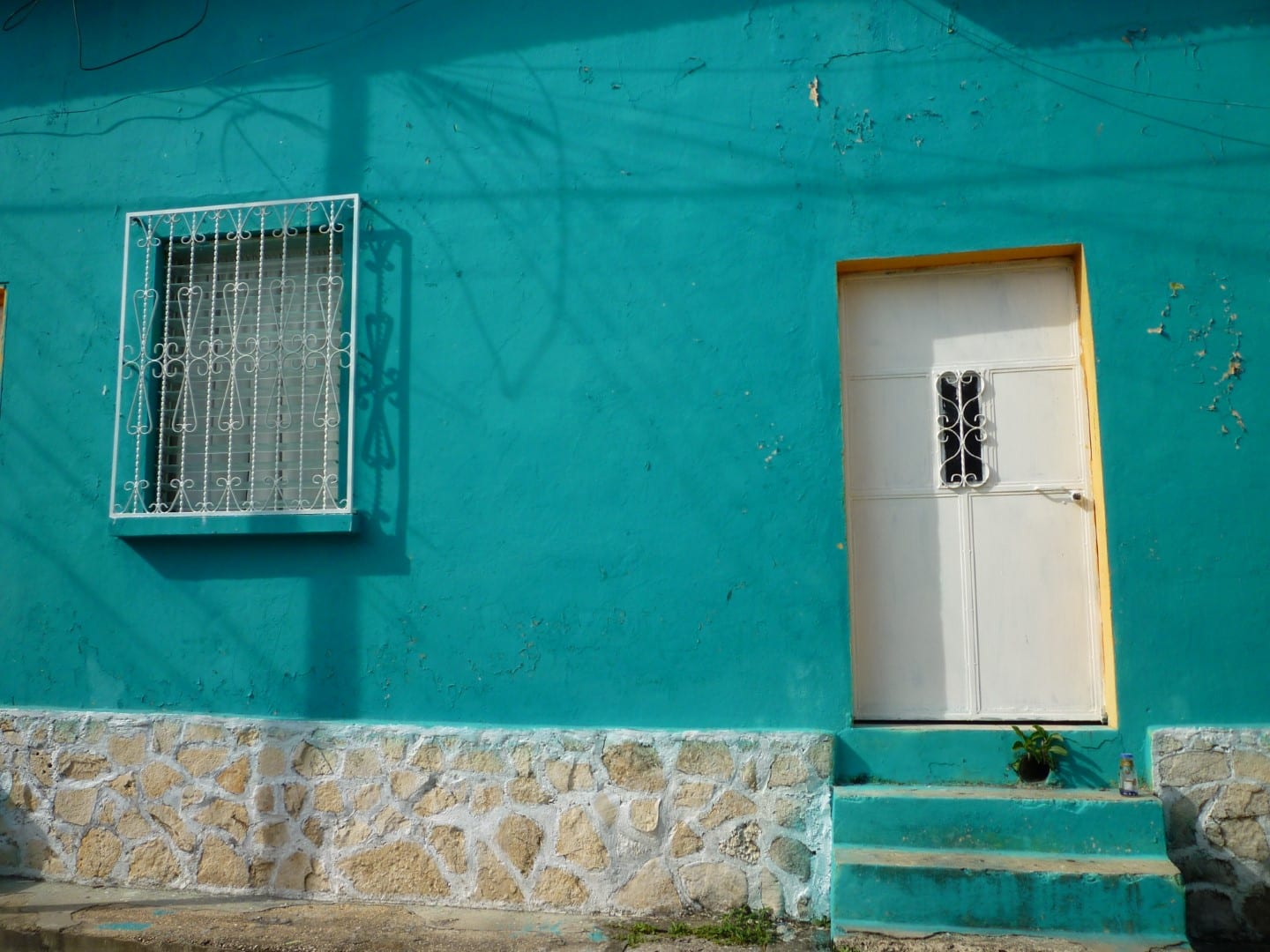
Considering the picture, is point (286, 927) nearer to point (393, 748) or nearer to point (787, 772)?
point (393, 748)

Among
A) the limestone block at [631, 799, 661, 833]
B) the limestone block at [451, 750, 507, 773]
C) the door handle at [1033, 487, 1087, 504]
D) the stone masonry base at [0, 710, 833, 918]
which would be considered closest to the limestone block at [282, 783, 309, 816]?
the stone masonry base at [0, 710, 833, 918]

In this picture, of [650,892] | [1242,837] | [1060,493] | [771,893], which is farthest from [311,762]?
[1242,837]

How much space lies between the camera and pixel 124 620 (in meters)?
4.71

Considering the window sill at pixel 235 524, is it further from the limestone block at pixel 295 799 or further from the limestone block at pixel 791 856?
the limestone block at pixel 791 856

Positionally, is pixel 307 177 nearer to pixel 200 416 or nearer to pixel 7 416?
pixel 200 416

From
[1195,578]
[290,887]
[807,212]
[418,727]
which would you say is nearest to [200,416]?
[418,727]

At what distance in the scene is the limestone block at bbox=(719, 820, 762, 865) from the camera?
404 centimetres

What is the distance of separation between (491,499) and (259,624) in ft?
3.90

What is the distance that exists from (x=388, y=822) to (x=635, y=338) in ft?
7.49

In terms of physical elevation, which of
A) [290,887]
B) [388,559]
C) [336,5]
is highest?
[336,5]

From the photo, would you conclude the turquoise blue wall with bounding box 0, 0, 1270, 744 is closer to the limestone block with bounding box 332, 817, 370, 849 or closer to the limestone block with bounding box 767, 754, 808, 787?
the limestone block with bounding box 767, 754, 808, 787

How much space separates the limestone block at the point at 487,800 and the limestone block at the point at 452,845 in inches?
4.7

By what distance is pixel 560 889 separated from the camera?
164 inches

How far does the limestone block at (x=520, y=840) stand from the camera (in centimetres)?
420
